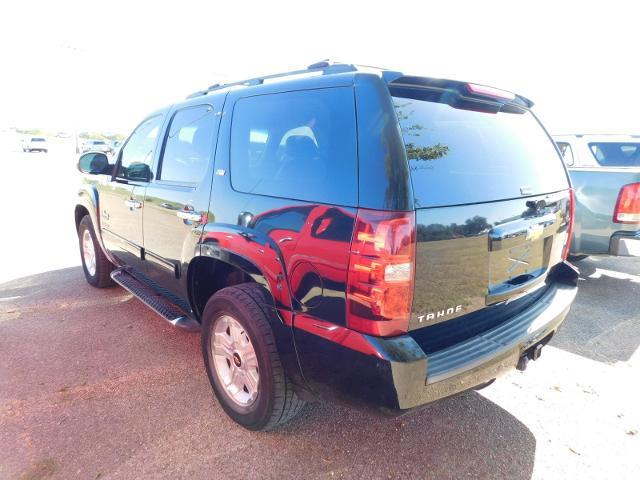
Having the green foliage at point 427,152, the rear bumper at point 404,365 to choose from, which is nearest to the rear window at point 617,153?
the rear bumper at point 404,365

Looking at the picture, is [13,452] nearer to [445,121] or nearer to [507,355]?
[507,355]

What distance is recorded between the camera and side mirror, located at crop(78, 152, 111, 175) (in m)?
3.90

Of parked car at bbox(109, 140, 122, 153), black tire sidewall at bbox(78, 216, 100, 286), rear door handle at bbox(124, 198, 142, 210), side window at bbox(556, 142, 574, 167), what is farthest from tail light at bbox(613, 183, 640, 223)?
black tire sidewall at bbox(78, 216, 100, 286)

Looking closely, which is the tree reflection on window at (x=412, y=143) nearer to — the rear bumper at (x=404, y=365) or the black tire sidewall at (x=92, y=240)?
the rear bumper at (x=404, y=365)

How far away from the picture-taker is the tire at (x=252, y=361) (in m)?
2.08

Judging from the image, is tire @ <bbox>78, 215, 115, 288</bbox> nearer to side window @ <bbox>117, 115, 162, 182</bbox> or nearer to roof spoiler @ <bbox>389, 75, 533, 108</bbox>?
side window @ <bbox>117, 115, 162, 182</bbox>

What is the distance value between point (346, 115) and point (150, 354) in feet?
8.13

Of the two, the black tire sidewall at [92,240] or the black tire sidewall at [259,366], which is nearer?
the black tire sidewall at [259,366]

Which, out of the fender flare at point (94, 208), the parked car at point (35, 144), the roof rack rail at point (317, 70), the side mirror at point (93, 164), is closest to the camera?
the roof rack rail at point (317, 70)

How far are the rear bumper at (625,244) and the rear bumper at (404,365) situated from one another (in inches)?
121

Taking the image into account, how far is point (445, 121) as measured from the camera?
1971mm

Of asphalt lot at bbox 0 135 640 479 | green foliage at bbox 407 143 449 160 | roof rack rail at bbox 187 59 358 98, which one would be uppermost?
roof rack rail at bbox 187 59 358 98

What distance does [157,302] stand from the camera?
126 inches

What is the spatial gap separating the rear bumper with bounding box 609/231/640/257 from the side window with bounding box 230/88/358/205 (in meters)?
4.05
